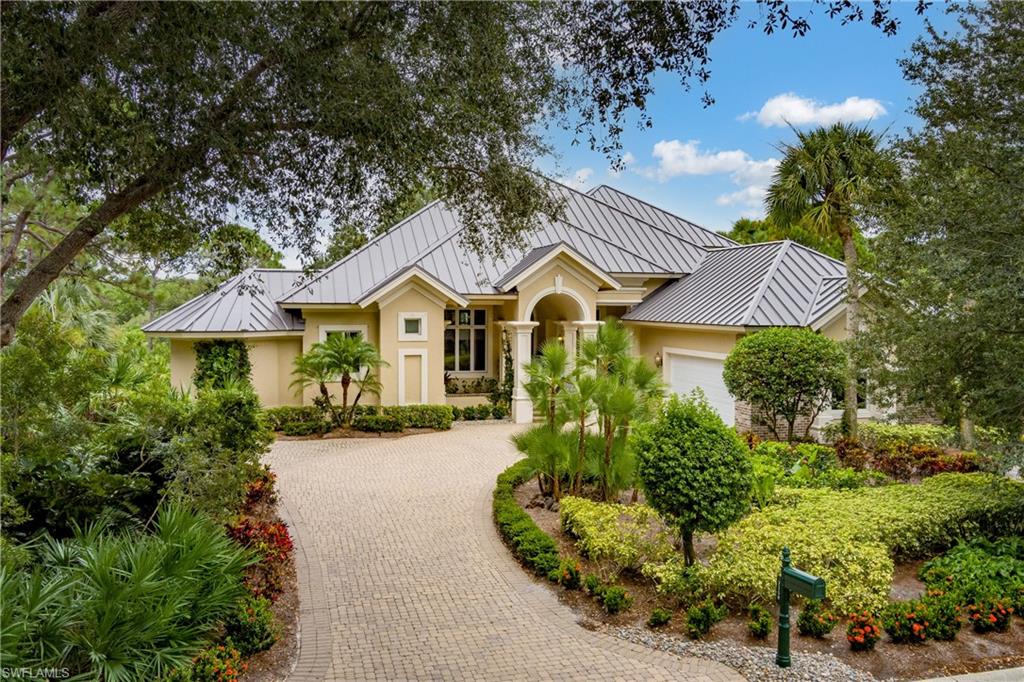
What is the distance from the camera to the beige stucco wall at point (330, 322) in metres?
20.2

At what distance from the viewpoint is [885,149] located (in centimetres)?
1027

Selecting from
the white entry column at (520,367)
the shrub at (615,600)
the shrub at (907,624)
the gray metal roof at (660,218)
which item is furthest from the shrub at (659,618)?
the gray metal roof at (660,218)

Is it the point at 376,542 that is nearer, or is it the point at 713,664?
the point at 713,664

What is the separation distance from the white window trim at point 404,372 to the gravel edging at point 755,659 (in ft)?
45.2

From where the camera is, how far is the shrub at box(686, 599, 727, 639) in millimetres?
7051

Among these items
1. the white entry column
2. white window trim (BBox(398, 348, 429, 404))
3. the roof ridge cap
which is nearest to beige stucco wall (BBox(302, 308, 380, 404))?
white window trim (BBox(398, 348, 429, 404))

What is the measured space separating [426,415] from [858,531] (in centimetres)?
1311

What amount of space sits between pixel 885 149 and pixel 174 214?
10.1m

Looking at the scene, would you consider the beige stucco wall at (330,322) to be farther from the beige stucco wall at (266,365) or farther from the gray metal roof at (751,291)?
the gray metal roof at (751,291)

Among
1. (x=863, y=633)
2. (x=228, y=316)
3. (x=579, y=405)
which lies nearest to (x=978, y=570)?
(x=863, y=633)

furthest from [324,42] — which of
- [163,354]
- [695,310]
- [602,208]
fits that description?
[163,354]

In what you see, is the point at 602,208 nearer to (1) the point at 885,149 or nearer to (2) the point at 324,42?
(1) the point at 885,149

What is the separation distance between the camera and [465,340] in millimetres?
22969

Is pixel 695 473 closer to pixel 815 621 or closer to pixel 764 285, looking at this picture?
pixel 815 621
